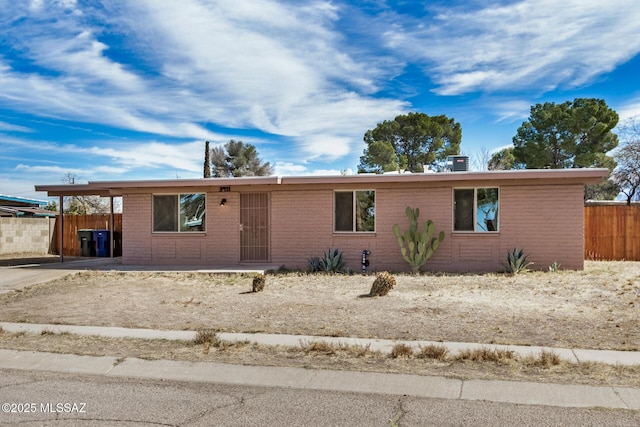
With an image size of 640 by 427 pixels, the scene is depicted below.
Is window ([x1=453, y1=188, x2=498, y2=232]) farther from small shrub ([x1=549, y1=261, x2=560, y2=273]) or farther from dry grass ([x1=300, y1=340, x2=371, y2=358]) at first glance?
dry grass ([x1=300, y1=340, x2=371, y2=358])

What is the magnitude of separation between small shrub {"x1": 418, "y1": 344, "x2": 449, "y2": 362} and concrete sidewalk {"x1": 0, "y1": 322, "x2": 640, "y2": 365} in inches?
8.3

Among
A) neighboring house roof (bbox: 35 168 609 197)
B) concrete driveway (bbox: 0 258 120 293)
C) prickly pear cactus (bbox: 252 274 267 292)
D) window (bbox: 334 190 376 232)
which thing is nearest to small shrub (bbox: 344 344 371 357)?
prickly pear cactus (bbox: 252 274 267 292)

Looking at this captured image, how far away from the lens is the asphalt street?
4.80m

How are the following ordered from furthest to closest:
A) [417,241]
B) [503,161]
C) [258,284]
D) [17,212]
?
[503,161] → [17,212] → [417,241] → [258,284]

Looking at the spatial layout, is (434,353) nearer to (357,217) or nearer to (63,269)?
(357,217)

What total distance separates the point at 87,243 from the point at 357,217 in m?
12.6

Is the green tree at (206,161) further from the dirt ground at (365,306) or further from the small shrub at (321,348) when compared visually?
the small shrub at (321,348)

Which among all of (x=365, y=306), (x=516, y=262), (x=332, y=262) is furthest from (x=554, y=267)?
(x=365, y=306)

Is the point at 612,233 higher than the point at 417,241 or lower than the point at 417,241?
higher

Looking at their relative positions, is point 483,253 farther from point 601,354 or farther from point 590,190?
point 590,190

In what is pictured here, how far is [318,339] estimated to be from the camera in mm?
7723

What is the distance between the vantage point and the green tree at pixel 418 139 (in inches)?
1444

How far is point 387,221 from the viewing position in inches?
667

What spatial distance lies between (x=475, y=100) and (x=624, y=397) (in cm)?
2296
